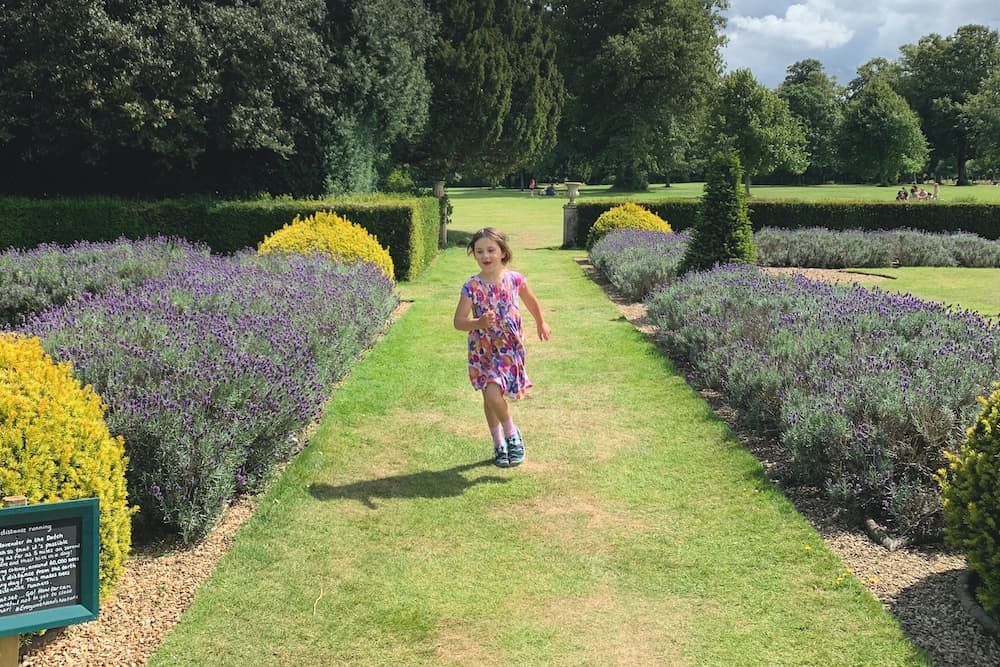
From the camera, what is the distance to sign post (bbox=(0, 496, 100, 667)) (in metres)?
2.73

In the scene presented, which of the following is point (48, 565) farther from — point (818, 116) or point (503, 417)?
point (818, 116)

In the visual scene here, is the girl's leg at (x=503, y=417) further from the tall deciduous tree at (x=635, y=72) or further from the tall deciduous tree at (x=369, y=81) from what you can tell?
the tall deciduous tree at (x=635, y=72)

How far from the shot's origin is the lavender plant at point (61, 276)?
9883 millimetres

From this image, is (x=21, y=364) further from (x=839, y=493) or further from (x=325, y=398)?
(x=839, y=493)

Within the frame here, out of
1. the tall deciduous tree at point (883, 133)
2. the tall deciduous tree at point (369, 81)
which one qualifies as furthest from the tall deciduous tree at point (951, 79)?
the tall deciduous tree at point (369, 81)

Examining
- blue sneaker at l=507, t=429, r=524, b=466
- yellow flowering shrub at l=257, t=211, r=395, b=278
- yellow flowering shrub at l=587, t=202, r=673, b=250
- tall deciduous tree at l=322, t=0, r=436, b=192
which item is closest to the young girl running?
blue sneaker at l=507, t=429, r=524, b=466

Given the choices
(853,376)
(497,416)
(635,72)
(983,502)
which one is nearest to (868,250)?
(853,376)

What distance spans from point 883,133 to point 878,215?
44.7 metres

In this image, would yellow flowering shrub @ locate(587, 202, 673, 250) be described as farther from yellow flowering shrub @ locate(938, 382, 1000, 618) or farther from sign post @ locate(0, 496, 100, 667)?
sign post @ locate(0, 496, 100, 667)

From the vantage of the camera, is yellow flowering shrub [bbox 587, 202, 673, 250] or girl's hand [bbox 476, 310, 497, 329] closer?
girl's hand [bbox 476, 310, 497, 329]

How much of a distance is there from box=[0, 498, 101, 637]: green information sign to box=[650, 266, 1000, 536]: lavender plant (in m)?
4.16

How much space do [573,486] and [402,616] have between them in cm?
199

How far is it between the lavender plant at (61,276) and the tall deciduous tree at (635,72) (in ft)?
122

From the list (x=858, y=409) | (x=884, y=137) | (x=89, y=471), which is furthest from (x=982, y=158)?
(x=89, y=471)
